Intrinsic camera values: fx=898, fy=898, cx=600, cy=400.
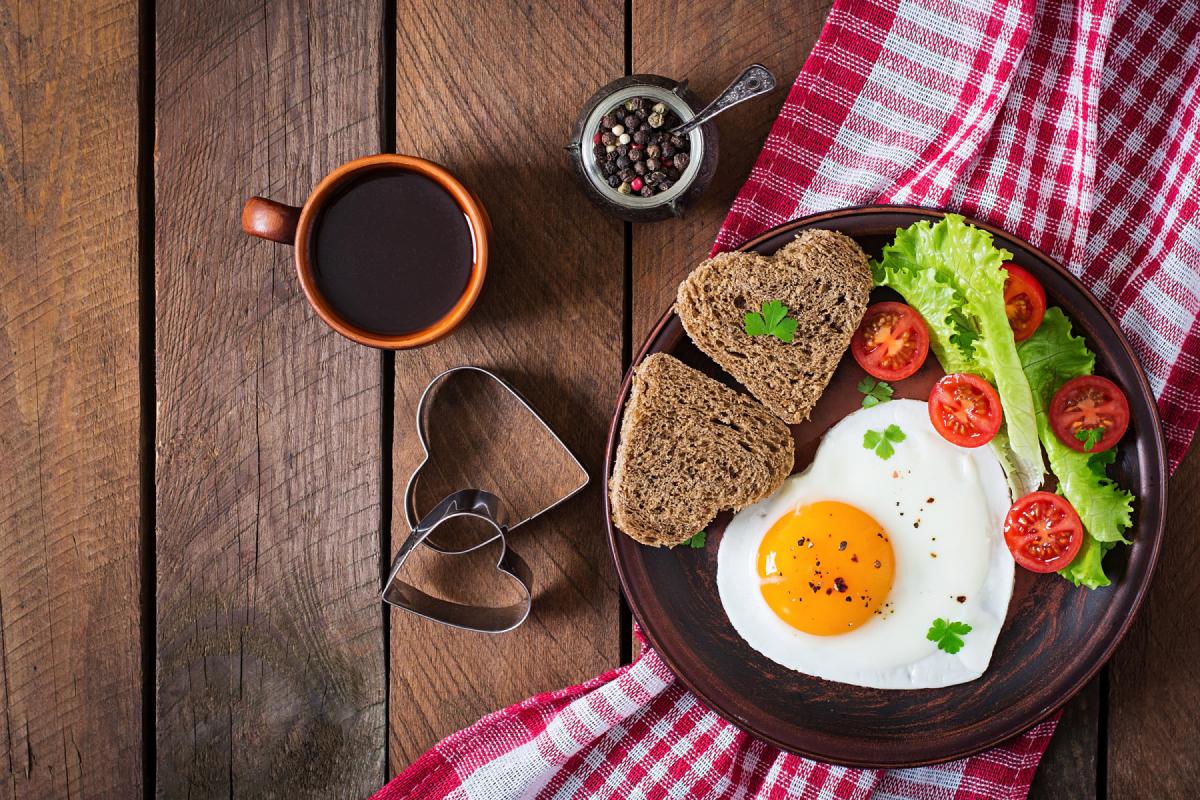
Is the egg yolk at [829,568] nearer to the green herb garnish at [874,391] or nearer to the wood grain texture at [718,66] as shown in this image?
the green herb garnish at [874,391]

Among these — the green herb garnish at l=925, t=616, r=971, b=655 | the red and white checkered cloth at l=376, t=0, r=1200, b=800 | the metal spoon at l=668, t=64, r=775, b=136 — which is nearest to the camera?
the metal spoon at l=668, t=64, r=775, b=136

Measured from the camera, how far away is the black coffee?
7.49 ft

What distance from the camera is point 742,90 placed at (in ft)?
7.16

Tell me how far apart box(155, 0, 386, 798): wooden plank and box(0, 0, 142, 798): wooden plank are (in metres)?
0.11

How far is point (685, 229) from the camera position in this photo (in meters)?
2.48

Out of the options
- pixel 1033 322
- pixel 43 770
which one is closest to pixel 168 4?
pixel 43 770

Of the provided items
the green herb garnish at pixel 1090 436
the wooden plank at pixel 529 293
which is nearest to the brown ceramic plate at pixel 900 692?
the green herb garnish at pixel 1090 436

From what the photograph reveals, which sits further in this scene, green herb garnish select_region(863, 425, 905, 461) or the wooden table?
the wooden table

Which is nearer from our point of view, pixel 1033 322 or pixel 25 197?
pixel 1033 322

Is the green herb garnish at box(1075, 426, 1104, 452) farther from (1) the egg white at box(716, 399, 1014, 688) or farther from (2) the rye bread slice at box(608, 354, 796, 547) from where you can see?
(2) the rye bread slice at box(608, 354, 796, 547)

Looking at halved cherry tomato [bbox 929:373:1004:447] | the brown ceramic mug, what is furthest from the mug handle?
halved cherry tomato [bbox 929:373:1004:447]

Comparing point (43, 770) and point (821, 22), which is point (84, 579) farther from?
point (821, 22)

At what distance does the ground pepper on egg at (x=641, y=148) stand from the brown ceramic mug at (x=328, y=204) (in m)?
0.35

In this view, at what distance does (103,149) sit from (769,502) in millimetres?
2116
